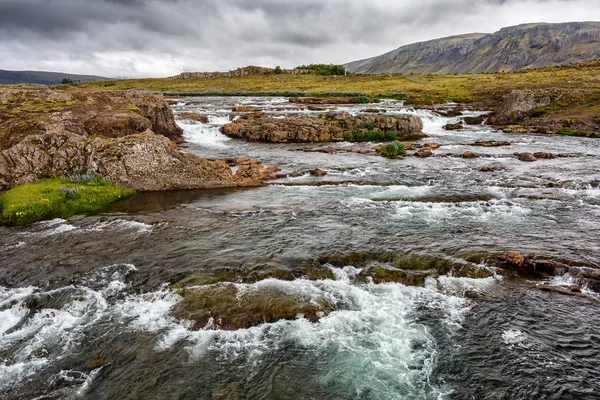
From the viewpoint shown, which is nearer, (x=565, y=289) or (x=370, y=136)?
(x=565, y=289)

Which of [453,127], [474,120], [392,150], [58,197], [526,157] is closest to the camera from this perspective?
[58,197]

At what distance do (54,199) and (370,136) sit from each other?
39259 mm

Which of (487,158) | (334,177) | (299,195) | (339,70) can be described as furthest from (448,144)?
(339,70)

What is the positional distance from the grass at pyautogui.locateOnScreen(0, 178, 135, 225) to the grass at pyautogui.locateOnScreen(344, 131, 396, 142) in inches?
1302

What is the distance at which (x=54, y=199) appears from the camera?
22.8 meters

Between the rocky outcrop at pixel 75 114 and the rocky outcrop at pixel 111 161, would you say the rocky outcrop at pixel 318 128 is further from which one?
the rocky outcrop at pixel 111 161

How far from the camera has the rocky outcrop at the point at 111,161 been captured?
25672 mm

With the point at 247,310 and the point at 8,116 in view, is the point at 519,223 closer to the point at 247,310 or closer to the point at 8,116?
the point at 247,310

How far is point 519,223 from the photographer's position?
67.7 feet

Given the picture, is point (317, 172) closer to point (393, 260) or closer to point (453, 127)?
point (393, 260)

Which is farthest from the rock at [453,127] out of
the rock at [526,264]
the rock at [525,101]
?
the rock at [526,264]

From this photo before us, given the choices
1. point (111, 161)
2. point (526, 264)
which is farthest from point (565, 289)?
point (111, 161)

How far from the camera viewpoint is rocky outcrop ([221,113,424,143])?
51.6 meters

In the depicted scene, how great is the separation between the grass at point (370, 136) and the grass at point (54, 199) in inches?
1302
